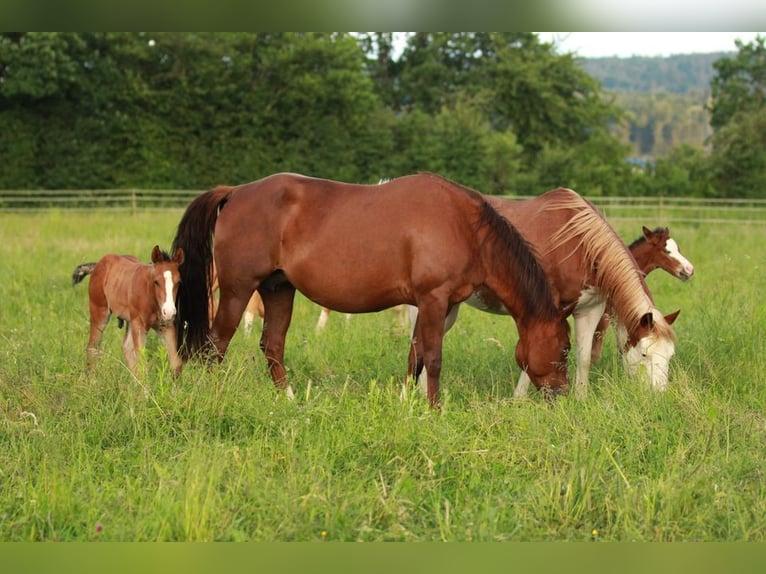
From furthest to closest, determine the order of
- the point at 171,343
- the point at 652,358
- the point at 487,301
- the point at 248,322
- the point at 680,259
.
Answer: the point at 248,322 < the point at 680,259 < the point at 171,343 < the point at 487,301 < the point at 652,358

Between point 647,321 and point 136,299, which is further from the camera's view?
point 136,299

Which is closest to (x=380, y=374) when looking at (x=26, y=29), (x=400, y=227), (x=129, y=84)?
(x=400, y=227)

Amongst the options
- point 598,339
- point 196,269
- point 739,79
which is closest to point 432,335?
point 598,339

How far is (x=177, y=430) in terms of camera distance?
5090 mm

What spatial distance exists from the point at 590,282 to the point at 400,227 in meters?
1.63

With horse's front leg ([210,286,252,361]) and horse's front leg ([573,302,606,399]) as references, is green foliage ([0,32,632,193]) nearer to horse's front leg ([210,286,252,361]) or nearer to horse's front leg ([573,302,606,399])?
horse's front leg ([210,286,252,361])

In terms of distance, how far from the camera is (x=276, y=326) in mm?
6930

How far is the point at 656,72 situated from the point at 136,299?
103076 mm

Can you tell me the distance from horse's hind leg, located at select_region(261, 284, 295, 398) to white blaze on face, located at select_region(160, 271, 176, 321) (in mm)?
797

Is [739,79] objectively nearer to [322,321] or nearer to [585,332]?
[322,321]

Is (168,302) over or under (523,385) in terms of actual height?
over

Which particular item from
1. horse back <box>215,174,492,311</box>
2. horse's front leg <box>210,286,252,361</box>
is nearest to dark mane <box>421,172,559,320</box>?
horse back <box>215,174,492,311</box>

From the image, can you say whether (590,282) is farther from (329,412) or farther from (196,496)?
(196,496)

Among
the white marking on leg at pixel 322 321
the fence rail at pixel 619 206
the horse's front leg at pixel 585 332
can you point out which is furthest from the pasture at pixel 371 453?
Result: the fence rail at pixel 619 206
